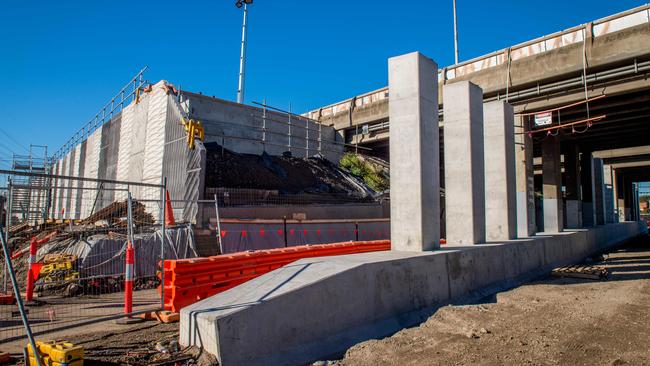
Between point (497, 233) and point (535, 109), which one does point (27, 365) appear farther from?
point (535, 109)

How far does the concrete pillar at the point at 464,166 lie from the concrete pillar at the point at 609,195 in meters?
28.2

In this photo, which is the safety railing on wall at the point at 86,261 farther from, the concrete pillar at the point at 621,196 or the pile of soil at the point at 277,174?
the concrete pillar at the point at 621,196

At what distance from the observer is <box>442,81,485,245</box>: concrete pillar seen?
413 inches

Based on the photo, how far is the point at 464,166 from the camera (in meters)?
10.6

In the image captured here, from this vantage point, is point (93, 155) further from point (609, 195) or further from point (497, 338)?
point (609, 195)

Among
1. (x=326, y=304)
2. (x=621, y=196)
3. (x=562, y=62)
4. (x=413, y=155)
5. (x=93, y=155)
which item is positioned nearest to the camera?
(x=326, y=304)

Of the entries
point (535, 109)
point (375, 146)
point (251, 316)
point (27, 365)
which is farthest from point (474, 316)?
point (375, 146)

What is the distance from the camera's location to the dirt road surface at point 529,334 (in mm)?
5199

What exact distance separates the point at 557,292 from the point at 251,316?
7712 millimetres

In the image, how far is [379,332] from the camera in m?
6.32

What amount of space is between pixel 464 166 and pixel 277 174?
14.0 metres

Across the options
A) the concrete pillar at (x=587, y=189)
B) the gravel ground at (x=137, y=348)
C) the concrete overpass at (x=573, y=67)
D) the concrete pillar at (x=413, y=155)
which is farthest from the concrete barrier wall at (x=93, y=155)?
the concrete pillar at (x=587, y=189)

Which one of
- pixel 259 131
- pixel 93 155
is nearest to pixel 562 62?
pixel 259 131

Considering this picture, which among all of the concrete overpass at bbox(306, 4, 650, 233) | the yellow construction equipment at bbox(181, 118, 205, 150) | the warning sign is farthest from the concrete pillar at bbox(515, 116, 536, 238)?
the yellow construction equipment at bbox(181, 118, 205, 150)
